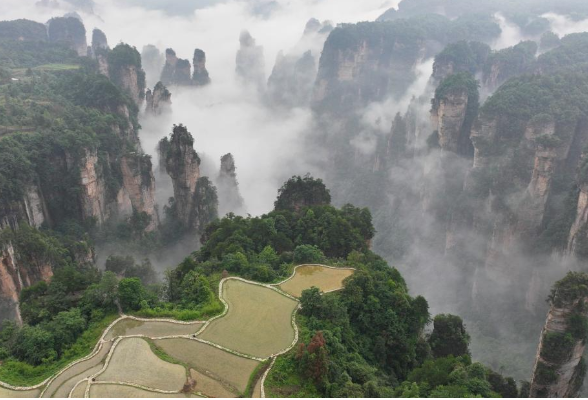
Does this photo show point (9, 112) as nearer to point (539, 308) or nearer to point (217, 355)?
point (217, 355)

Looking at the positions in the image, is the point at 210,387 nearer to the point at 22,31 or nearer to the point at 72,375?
the point at 72,375

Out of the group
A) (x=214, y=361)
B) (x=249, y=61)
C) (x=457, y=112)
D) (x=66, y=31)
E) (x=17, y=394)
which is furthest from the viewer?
(x=249, y=61)

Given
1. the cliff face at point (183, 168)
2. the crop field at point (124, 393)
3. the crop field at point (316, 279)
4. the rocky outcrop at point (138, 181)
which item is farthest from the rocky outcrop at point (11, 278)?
the cliff face at point (183, 168)

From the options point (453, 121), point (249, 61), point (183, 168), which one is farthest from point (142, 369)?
point (249, 61)

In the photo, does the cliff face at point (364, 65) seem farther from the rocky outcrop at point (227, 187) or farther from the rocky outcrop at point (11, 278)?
the rocky outcrop at point (11, 278)

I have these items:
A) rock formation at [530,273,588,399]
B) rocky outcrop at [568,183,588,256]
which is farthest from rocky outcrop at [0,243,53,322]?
rocky outcrop at [568,183,588,256]
